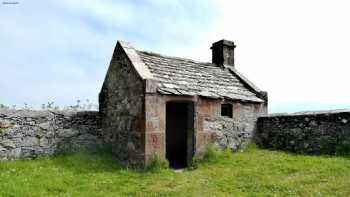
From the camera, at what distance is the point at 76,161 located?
10.0 m

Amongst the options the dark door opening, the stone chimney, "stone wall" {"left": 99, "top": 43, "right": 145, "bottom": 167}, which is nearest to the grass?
"stone wall" {"left": 99, "top": 43, "right": 145, "bottom": 167}

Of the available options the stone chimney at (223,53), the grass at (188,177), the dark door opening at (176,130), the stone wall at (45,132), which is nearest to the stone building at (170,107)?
the dark door opening at (176,130)

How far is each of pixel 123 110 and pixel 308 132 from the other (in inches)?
259

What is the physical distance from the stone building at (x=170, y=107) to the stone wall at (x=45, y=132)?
2.22 ft

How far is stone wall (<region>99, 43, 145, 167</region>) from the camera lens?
385 inches

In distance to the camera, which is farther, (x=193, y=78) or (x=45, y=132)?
(x=193, y=78)

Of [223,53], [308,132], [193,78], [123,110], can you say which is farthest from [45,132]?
[308,132]

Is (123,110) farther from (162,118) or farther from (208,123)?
(208,123)

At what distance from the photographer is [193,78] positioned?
12297mm

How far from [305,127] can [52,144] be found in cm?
888

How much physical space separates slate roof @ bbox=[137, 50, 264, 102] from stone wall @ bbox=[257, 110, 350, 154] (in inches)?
54.0

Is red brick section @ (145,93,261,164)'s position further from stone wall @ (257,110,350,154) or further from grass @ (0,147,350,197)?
stone wall @ (257,110,350,154)

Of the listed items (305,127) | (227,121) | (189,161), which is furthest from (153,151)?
(305,127)

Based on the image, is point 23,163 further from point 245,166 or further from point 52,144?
point 245,166
